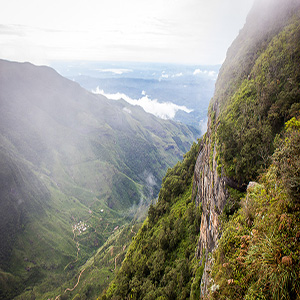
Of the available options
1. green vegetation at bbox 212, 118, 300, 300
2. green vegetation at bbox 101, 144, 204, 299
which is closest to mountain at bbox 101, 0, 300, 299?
green vegetation at bbox 212, 118, 300, 300

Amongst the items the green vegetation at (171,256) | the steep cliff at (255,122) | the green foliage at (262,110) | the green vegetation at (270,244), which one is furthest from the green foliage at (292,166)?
the green vegetation at (171,256)

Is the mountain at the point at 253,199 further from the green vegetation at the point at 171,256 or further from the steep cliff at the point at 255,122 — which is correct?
the green vegetation at the point at 171,256

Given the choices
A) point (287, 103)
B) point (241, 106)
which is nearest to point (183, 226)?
point (241, 106)

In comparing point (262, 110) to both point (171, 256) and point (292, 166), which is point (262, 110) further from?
point (171, 256)

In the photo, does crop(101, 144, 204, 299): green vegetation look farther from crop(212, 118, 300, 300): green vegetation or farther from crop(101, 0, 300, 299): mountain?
crop(212, 118, 300, 300): green vegetation

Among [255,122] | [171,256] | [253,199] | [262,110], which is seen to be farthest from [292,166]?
[171,256]

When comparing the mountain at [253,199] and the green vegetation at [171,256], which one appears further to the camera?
the green vegetation at [171,256]

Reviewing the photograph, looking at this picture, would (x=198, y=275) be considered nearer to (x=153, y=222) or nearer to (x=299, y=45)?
(x=299, y=45)
